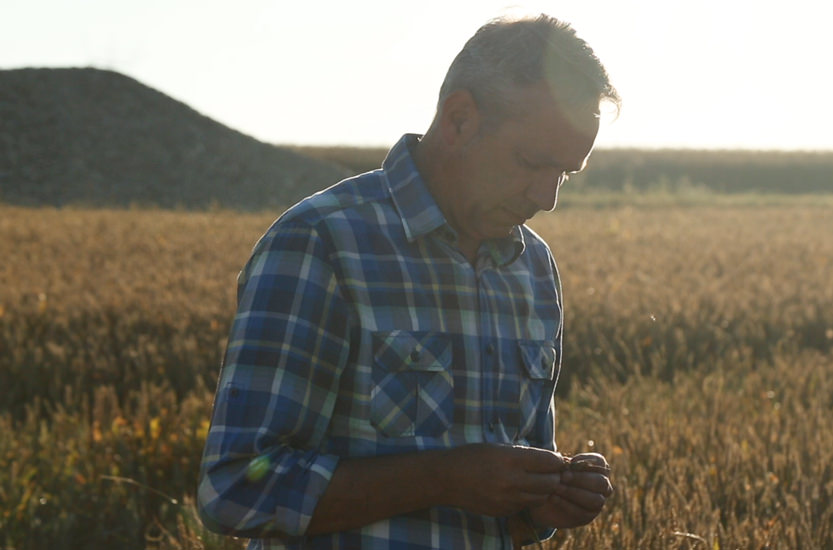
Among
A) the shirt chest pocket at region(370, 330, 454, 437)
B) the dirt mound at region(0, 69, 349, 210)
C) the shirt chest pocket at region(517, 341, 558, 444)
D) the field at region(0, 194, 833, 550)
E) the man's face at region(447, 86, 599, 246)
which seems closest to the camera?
the shirt chest pocket at region(370, 330, 454, 437)

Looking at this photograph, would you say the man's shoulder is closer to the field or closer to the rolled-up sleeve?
the rolled-up sleeve

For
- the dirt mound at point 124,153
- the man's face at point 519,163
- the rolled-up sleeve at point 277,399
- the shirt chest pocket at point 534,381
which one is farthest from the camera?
the dirt mound at point 124,153

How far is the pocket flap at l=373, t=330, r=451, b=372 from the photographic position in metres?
1.92

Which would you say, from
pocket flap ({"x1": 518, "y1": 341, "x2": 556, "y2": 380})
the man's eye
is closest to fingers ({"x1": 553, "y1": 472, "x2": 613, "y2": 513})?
pocket flap ({"x1": 518, "y1": 341, "x2": 556, "y2": 380})

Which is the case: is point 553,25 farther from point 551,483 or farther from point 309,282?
point 551,483

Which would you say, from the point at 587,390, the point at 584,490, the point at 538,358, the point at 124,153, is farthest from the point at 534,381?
the point at 124,153

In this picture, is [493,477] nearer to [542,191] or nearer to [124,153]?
[542,191]

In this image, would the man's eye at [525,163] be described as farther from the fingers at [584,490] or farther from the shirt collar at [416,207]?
the fingers at [584,490]

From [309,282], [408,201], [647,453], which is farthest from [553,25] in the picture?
[647,453]

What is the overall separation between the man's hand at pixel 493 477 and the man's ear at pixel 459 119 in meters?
0.59

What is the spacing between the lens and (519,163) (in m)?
2.05

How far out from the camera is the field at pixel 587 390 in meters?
3.54

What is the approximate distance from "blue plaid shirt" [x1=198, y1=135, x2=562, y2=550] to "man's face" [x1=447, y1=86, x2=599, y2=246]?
0.08 meters

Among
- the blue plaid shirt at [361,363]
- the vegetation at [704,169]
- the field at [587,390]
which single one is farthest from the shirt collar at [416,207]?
the vegetation at [704,169]
